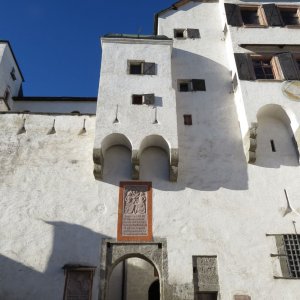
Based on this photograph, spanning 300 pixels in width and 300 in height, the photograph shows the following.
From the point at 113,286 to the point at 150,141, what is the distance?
738cm

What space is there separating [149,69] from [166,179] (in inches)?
190

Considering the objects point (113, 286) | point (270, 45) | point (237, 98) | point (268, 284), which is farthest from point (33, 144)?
point (270, 45)

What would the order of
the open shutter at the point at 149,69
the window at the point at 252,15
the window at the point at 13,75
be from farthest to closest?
the window at the point at 13,75 < the window at the point at 252,15 < the open shutter at the point at 149,69

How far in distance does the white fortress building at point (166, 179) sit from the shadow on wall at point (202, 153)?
52 mm

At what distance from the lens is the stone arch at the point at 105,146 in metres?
12.1

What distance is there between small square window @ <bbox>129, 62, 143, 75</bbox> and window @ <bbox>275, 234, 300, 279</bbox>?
27.8ft

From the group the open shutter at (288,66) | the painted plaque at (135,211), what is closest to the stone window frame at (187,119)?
the painted plaque at (135,211)

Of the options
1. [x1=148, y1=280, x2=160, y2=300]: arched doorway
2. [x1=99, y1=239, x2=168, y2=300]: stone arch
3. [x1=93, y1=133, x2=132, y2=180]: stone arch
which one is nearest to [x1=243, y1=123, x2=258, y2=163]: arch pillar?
[x1=93, y1=133, x2=132, y2=180]: stone arch

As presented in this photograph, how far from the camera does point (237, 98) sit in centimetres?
1441

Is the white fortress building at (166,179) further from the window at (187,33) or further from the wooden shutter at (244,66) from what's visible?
the window at (187,33)

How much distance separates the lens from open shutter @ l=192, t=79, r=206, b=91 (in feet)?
49.4

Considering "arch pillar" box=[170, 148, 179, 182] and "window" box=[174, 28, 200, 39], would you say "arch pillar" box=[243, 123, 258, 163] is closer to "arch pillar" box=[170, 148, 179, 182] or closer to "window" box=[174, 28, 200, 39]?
"arch pillar" box=[170, 148, 179, 182]

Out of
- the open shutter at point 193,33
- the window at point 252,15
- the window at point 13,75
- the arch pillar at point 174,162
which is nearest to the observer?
the arch pillar at point 174,162

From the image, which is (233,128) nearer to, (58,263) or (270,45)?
(270,45)
